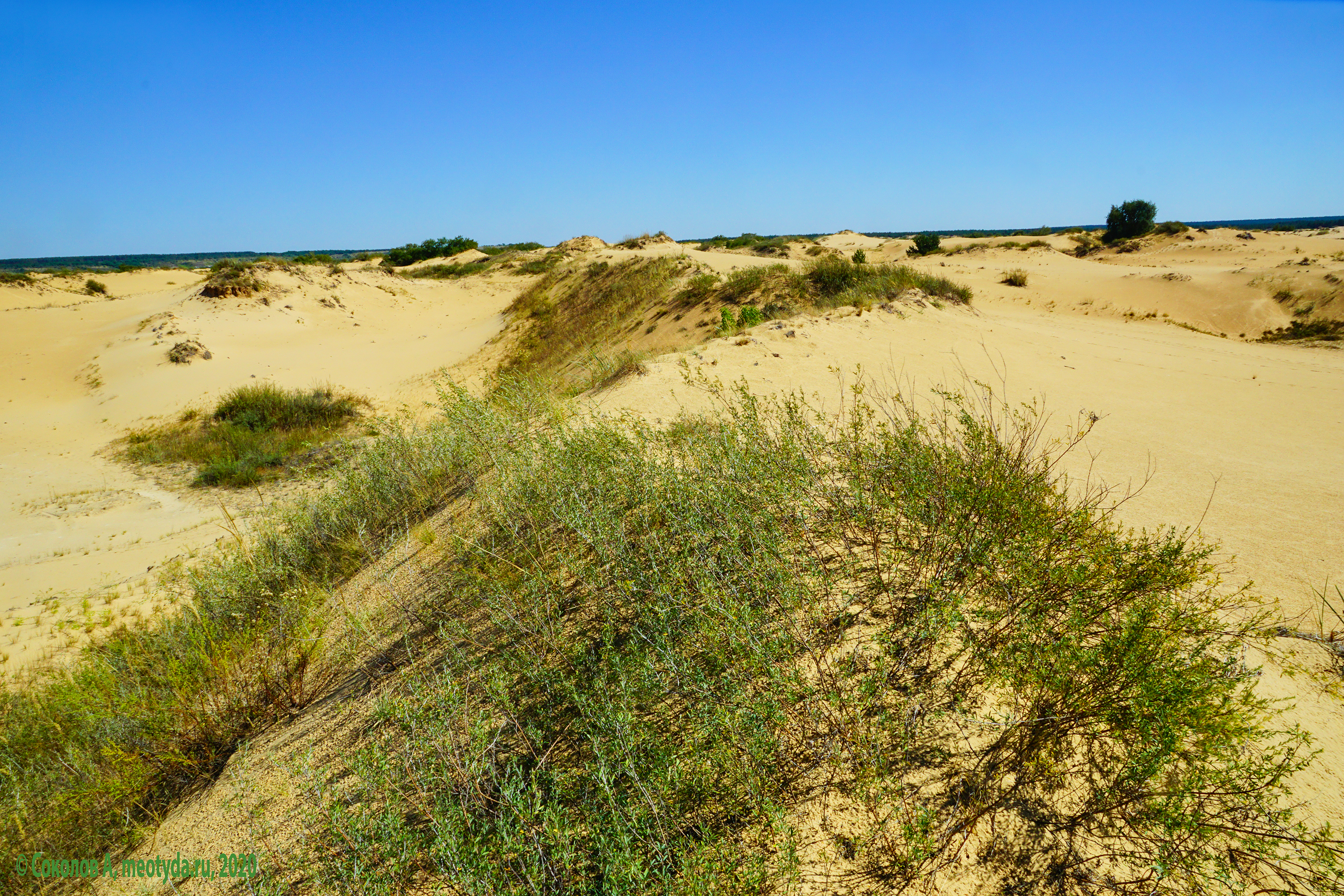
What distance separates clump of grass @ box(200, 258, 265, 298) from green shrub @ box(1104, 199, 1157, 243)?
38318 mm

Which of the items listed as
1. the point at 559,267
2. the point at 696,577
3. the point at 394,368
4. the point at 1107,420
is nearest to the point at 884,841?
the point at 696,577

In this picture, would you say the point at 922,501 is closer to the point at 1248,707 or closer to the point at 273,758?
the point at 1248,707

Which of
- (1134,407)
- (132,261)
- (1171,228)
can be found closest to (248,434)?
(1134,407)

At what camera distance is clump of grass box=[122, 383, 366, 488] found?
957 centimetres

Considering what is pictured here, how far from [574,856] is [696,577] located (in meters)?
1.16

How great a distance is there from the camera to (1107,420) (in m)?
6.39

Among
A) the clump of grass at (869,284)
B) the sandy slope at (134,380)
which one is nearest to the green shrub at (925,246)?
the clump of grass at (869,284)

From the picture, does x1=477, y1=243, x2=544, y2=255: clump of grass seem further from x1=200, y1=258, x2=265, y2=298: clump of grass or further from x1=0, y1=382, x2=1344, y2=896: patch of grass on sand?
x1=0, y1=382, x2=1344, y2=896: patch of grass on sand

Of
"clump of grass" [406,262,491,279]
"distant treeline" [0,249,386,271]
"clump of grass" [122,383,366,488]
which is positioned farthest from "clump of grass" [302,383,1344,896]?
"distant treeline" [0,249,386,271]

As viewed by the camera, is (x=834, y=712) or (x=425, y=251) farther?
(x=425, y=251)

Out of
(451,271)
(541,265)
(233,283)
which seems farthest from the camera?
(451,271)

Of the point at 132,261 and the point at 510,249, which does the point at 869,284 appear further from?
the point at 132,261

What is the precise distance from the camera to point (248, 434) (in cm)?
1098

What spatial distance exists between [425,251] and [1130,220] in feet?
124
